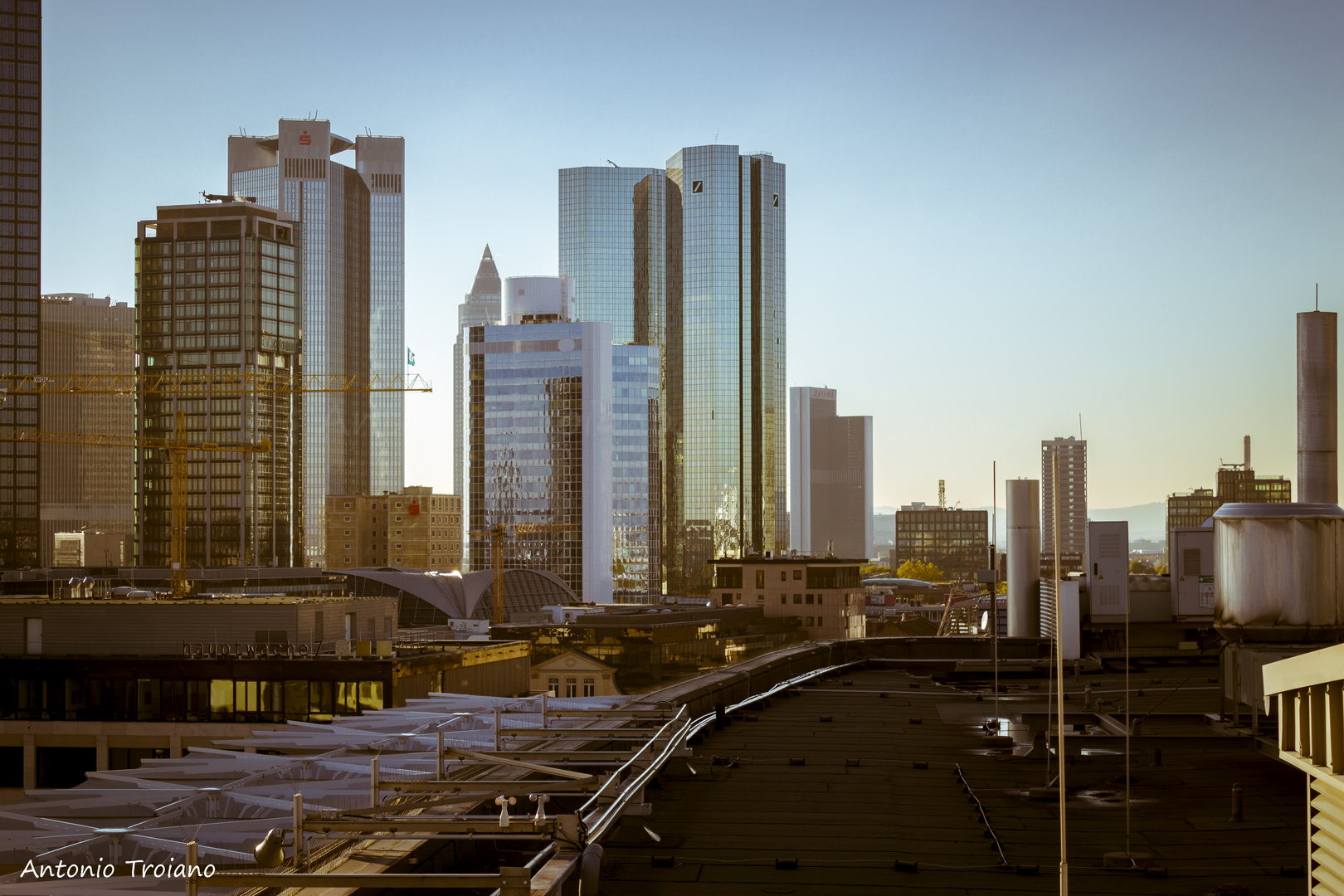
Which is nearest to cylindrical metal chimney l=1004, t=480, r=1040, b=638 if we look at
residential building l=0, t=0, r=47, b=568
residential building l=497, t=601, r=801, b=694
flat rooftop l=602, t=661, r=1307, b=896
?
flat rooftop l=602, t=661, r=1307, b=896

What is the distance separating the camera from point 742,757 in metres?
17.8

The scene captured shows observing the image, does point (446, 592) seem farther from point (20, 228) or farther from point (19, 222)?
point (19, 222)

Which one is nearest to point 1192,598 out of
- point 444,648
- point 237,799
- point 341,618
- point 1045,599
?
point 1045,599

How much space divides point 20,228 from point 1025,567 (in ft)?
623

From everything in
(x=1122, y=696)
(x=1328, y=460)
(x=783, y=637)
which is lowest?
(x=783, y=637)

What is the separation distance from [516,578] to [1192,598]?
122m

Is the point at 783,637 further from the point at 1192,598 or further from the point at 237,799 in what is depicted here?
the point at 237,799

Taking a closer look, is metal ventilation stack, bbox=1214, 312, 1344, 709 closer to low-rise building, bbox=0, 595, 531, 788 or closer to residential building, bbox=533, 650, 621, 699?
low-rise building, bbox=0, 595, 531, 788

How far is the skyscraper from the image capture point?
630 feet

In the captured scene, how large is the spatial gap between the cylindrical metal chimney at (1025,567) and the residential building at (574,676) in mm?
39629

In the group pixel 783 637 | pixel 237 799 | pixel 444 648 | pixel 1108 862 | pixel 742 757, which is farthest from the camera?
pixel 783 637

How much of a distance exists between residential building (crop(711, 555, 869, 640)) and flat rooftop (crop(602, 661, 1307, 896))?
105 m

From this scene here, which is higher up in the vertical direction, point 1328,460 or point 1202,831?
point 1328,460

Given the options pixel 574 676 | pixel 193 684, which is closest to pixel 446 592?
pixel 574 676
